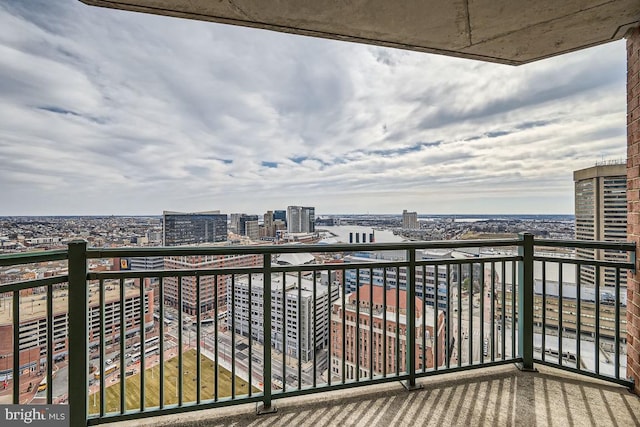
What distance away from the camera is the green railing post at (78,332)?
60.8 inches

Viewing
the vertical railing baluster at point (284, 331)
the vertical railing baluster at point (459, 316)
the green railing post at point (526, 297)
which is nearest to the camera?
the vertical railing baluster at point (284, 331)

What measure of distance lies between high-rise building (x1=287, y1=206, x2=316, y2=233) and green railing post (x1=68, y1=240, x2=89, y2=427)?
1389 mm

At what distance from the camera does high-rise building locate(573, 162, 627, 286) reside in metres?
2.10

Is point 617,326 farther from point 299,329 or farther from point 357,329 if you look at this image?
point 299,329

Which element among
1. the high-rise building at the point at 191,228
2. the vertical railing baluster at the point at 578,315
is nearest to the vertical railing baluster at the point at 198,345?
the high-rise building at the point at 191,228

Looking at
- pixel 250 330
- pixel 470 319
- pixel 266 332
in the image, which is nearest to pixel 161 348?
pixel 250 330

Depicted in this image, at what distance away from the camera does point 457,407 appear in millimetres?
1824

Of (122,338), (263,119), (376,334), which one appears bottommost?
(376,334)

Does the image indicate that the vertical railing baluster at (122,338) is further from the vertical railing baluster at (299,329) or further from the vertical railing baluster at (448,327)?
the vertical railing baluster at (448,327)

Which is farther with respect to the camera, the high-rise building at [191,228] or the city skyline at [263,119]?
the city skyline at [263,119]

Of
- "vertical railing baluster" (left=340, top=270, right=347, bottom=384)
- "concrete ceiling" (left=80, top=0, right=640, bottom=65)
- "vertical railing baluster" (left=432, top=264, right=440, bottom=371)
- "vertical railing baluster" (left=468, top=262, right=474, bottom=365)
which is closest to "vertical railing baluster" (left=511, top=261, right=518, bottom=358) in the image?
"vertical railing baluster" (left=468, top=262, right=474, bottom=365)

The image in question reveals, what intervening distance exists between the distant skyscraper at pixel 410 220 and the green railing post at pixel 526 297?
90 cm

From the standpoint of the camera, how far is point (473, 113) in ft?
14.8

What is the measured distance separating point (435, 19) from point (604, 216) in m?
2.17
